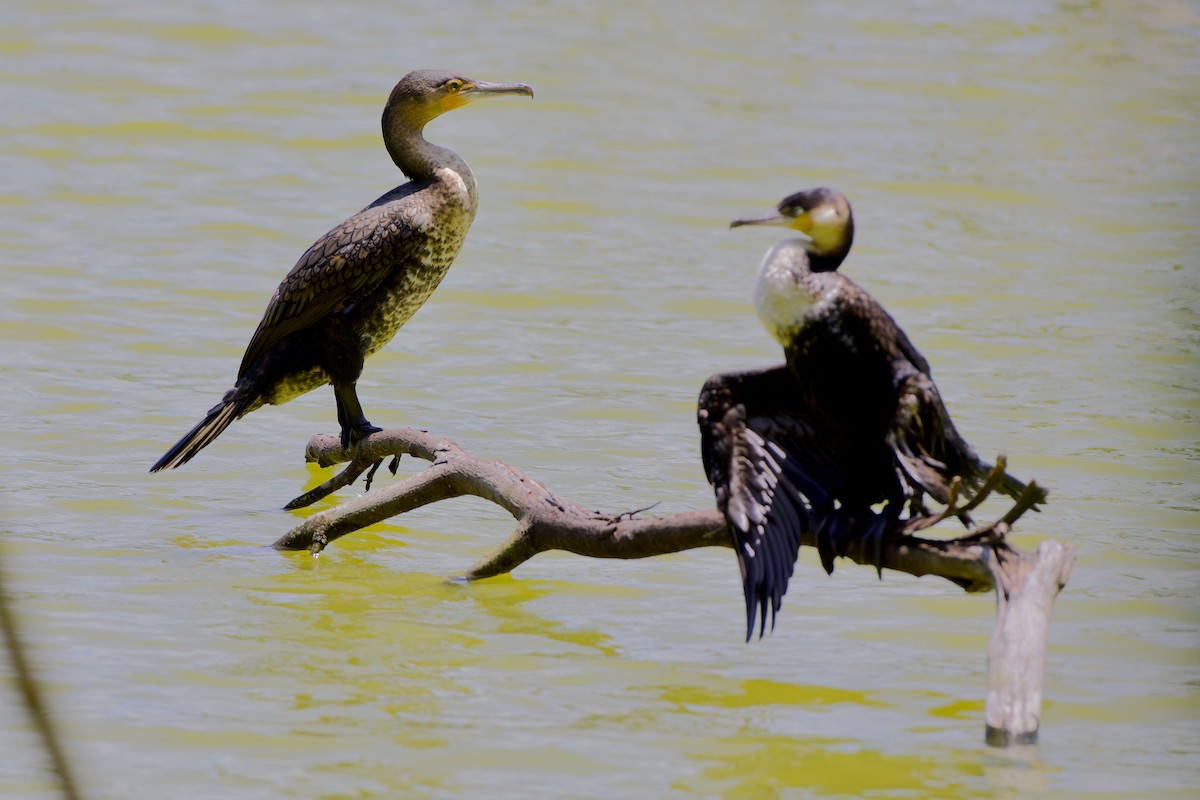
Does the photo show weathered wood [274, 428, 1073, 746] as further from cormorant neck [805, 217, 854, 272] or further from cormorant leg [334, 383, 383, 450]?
cormorant neck [805, 217, 854, 272]

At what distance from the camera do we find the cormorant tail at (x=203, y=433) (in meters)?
5.62

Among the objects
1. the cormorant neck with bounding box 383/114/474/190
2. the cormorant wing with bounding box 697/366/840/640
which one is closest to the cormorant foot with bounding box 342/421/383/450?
the cormorant neck with bounding box 383/114/474/190

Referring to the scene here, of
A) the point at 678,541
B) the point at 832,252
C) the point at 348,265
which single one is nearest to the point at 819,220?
the point at 832,252

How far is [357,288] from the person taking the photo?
5.65 meters

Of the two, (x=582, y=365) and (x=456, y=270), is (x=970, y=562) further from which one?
(x=456, y=270)

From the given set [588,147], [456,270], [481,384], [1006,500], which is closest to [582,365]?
[481,384]

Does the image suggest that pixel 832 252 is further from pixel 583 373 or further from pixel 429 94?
pixel 583 373

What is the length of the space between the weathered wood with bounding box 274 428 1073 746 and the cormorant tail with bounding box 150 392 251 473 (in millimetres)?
349

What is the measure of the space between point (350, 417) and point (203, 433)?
1.60 feet

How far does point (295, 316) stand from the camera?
5.69m

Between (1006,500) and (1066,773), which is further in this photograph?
(1006,500)

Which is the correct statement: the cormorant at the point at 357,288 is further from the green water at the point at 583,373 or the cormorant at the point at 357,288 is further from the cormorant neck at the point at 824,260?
the cormorant neck at the point at 824,260

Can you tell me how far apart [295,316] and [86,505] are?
1.23 meters

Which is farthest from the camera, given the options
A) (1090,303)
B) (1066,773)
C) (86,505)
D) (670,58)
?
(670,58)
